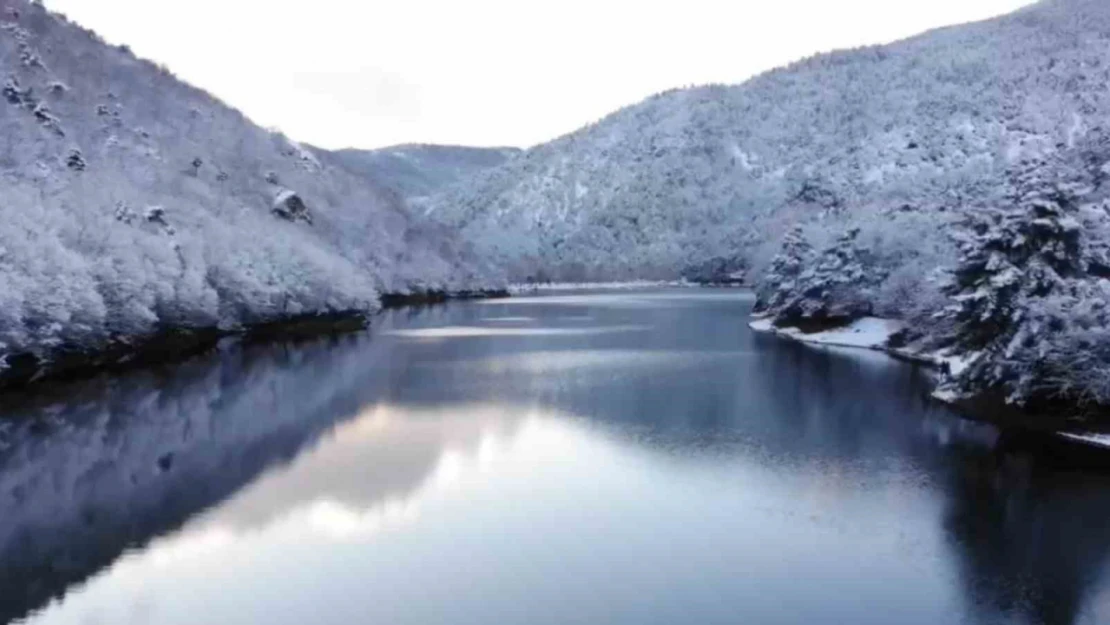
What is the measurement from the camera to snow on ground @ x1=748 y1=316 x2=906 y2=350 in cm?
6519

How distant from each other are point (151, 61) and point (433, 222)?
56836mm

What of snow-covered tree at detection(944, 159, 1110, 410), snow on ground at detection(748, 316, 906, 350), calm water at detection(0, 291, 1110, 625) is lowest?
calm water at detection(0, 291, 1110, 625)

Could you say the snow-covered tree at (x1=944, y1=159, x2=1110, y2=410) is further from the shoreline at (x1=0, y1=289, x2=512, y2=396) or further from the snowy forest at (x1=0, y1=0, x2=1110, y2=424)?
the shoreline at (x1=0, y1=289, x2=512, y2=396)

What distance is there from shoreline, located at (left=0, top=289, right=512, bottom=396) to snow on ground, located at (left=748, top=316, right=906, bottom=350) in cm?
3985

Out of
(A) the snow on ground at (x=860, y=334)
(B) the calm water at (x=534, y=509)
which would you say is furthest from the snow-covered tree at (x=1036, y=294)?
(A) the snow on ground at (x=860, y=334)

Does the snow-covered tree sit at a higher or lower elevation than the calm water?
higher

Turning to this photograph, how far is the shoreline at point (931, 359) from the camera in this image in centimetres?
3344

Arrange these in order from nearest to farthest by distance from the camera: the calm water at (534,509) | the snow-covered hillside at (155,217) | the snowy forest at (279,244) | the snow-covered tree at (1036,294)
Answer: the calm water at (534,509) < the snow-covered tree at (1036,294) < the snowy forest at (279,244) < the snow-covered hillside at (155,217)

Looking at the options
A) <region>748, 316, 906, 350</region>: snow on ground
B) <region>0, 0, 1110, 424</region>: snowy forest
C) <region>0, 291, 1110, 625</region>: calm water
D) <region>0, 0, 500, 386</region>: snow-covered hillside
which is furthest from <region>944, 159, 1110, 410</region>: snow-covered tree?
<region>0, 0, 500, 386</region>: snow-covered hillside

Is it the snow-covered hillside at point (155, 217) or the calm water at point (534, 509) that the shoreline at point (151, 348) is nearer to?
the snow-covered hillside at point (155, 217)

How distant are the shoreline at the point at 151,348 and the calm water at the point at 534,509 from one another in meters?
2.82

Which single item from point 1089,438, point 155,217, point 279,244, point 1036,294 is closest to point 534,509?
point 1089,438

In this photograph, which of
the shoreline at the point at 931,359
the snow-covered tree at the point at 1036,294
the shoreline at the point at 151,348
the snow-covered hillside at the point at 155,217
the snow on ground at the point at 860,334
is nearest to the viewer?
the snow-covered tree at the point at 1036,294

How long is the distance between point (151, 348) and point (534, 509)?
41677mm
